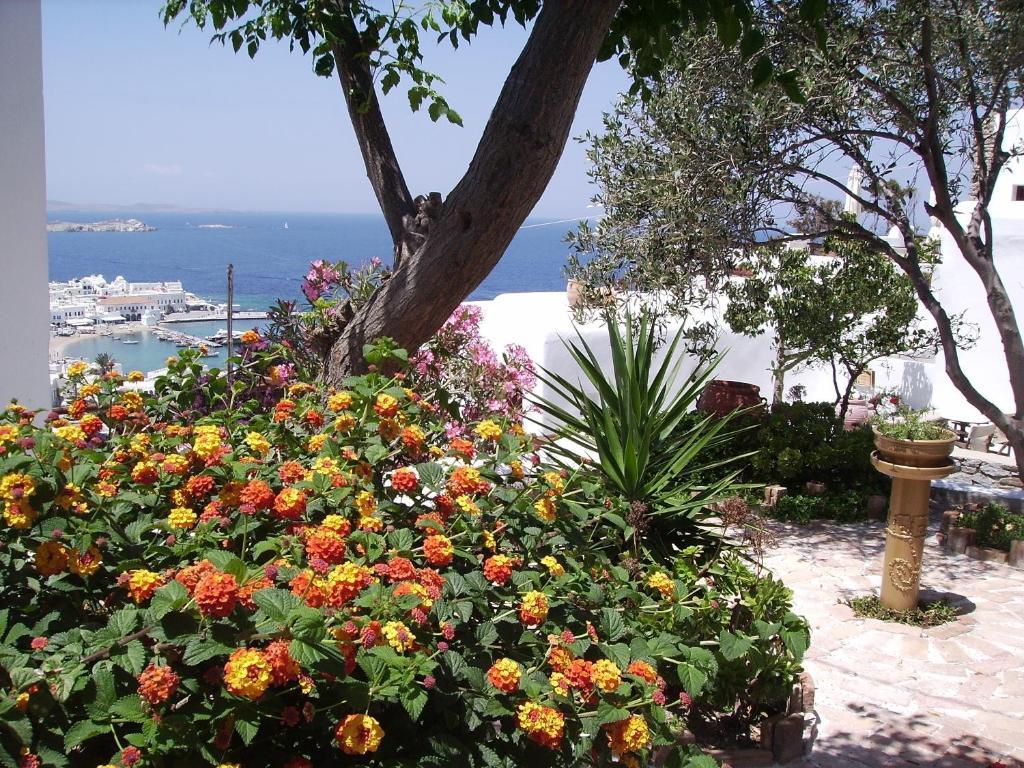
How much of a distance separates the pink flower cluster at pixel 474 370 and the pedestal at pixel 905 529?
6.63ft

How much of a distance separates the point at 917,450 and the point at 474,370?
7.85ft

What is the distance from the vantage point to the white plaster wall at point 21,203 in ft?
14.7

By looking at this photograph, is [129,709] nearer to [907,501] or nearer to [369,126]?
[369,126]

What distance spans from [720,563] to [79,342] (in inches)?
330

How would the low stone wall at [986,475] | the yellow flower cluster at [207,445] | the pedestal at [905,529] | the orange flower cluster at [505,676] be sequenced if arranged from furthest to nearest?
the low stone wall at [986,475], the pedestal at [905,529], the yellow flower cluster at [207,445], the orange flower cluster at [505,676]

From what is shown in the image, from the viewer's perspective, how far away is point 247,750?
1.64m

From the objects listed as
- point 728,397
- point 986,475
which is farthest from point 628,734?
point 986,475

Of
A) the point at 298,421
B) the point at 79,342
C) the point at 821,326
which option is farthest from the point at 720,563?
the point at 79,342

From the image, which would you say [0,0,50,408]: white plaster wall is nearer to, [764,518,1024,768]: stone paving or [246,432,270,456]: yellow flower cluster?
[246,432,270,456]: yellow flower cluster

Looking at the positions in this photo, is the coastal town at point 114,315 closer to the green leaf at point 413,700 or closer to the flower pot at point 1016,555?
the green leaf at point 413,700

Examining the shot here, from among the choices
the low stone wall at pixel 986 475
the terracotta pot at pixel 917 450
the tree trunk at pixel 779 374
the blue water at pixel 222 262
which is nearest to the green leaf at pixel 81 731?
the terracotta pot at pixel 917 450

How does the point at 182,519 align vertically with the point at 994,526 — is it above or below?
above

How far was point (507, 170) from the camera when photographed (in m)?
2.56

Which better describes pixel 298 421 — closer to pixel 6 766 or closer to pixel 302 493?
pixel 302 493
